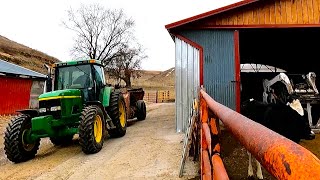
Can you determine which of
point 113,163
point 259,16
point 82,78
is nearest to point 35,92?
point 82,78

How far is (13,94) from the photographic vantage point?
20.3m

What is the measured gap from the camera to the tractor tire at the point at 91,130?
22.8ft

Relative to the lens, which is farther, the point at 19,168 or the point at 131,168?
the point at 19,168

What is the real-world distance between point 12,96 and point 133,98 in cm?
1041

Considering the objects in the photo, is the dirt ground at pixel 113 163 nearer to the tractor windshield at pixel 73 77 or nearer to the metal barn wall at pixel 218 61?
the tractor windshield at pixel 73 77

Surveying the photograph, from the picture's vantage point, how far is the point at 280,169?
63 cm

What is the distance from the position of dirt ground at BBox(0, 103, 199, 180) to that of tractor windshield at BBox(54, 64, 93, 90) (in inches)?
68.2

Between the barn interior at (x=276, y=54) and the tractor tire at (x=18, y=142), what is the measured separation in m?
8.03

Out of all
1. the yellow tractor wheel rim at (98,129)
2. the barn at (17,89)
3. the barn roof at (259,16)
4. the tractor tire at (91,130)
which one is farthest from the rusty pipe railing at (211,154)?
the barn at (17,89)

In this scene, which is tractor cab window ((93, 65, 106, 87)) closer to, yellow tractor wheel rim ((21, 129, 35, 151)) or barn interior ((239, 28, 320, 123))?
yellow tractor wheel rim ((21, 129, 35, 151))

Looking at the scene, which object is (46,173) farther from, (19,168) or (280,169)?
(280,169)

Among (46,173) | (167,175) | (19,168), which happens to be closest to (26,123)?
(19,168)

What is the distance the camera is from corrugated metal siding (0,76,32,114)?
1925 centimetres

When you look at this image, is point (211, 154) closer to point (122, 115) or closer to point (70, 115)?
point (70, 115)
